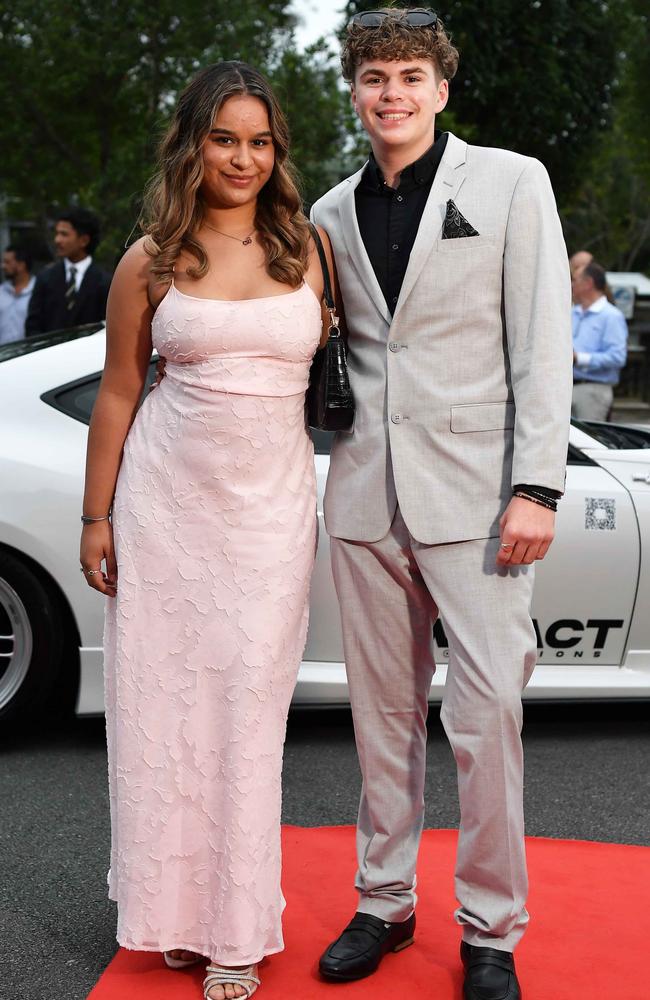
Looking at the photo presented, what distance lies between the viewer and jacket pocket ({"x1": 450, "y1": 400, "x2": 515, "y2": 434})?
2.75m

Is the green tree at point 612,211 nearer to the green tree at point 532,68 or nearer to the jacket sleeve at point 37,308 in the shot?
the green tree at point 532,68

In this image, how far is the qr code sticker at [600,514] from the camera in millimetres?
4320

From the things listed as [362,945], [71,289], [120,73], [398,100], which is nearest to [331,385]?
[398,100]

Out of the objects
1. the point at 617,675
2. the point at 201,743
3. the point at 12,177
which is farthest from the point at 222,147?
the point at 12,177

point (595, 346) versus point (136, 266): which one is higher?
point (136, 266)

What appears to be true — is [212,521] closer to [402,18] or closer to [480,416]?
[480,416]

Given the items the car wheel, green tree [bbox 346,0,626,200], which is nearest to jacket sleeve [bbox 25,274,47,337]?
the car wheel

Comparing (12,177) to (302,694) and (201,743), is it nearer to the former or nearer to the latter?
(302,694)

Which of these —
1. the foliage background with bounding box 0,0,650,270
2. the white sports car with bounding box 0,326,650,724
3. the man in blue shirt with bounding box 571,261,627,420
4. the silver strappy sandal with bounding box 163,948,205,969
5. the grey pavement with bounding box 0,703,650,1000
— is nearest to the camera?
the silver strappy sandal with bounding box 163,948,205,969

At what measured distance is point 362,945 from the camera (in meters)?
2.87

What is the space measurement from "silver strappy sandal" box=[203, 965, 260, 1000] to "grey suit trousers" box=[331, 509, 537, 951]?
0.32 metres

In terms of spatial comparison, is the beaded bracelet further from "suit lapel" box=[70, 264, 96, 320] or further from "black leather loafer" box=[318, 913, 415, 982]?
"suit lapel" box=[70, 264, 96, 320]

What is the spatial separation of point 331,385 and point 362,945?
1251mm

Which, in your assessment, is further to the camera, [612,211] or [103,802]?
[612,211]
